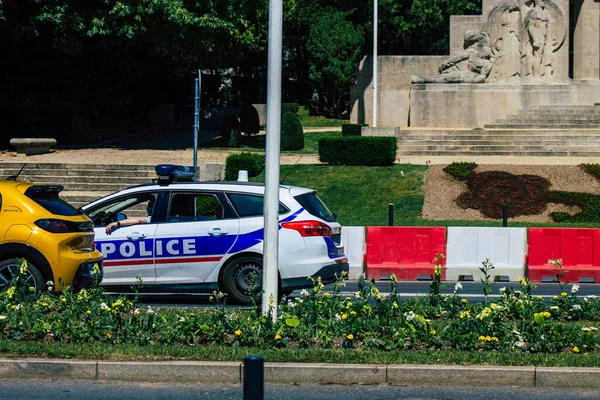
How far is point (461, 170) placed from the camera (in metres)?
28.3

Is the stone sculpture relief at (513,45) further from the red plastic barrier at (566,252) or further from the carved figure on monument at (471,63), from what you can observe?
the red plastic barrier at (566,252)

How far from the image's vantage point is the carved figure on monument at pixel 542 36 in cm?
3912

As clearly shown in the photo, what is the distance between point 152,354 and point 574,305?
193 inches

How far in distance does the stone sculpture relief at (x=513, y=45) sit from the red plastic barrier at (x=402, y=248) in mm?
22448

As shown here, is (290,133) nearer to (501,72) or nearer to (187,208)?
(501,72)

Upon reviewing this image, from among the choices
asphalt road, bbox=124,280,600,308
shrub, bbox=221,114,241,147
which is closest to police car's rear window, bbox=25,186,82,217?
asphalt road, bbox=124,280,600,308

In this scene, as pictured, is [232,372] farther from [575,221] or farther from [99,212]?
[575,221]

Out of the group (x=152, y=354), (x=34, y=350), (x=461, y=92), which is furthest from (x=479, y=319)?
(x=461, y=92)

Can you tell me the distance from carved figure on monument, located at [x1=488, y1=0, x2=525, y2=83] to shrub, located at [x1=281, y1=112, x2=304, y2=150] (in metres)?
8.33

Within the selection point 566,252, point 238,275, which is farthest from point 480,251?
point 238,275

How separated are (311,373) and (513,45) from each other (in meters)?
32.7

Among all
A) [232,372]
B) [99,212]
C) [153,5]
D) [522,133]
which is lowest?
[232,372]

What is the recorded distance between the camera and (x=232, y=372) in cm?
852

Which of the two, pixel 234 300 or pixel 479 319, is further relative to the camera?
pixel 234 300
